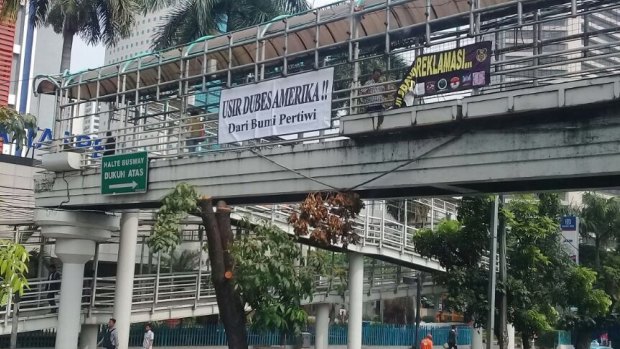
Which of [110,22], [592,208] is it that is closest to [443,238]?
[110,22]

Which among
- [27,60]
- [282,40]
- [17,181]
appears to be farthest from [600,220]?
[27,60]

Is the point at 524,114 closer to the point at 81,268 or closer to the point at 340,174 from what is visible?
the point at 340,174

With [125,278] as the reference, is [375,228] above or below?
above

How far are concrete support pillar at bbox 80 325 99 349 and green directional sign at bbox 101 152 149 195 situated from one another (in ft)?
22.9

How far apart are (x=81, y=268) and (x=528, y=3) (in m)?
13.4

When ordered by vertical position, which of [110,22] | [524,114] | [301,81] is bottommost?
[524,114]

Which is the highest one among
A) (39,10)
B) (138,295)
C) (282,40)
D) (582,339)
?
(39,10)

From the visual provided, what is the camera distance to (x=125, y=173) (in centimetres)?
1734

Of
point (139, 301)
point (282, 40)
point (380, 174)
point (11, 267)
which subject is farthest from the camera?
point (139, 301)

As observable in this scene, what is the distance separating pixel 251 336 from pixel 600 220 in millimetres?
20908

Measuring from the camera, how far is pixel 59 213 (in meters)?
19.6

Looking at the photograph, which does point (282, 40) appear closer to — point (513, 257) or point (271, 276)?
point (271, 276)

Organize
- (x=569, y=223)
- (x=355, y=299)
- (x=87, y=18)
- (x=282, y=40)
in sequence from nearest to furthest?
(x=282, y=40), (x=355, y=299), (x=569, y=223), (x=87, y=18)

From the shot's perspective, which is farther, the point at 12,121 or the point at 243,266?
the point at 12,121
